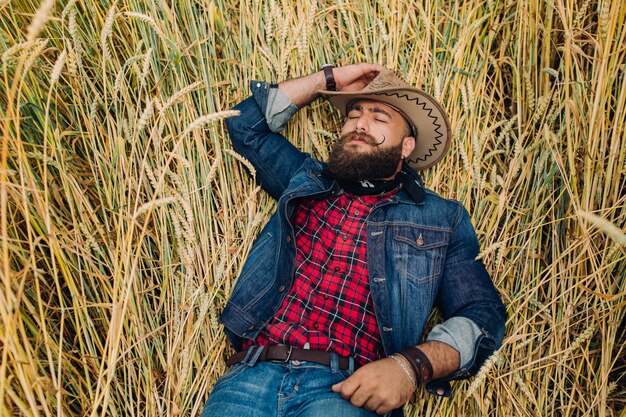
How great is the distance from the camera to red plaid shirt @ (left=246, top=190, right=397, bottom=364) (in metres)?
1.61

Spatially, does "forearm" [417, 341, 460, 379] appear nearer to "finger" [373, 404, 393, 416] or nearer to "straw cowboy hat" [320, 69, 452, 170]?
"finger" [373, 404, 393, 416]

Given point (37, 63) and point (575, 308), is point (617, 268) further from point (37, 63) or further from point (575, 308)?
point (37, 63)

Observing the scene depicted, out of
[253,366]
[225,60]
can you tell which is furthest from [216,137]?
[253,366]

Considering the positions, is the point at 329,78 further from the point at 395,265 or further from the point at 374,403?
→ the point at 374,403

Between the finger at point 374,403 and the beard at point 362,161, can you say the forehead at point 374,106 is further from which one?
the finger at point 374,403

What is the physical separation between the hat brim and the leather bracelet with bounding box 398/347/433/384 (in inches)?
31.8

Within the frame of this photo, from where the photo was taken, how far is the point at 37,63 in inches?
59.5

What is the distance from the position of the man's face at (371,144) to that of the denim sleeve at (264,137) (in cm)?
19

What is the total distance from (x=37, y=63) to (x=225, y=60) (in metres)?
0.62

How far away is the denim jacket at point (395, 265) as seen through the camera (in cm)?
159

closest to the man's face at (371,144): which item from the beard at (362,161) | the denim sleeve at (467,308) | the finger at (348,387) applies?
the beard at (362,161)

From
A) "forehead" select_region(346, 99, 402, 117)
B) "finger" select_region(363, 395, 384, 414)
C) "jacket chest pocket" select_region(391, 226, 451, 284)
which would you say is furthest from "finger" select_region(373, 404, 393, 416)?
"forehead" select_region(346, 99, 402, 117)


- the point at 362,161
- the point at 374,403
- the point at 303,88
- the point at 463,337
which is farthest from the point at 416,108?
the point at 374,403

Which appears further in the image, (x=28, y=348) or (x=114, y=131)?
(x=114, y=131)
